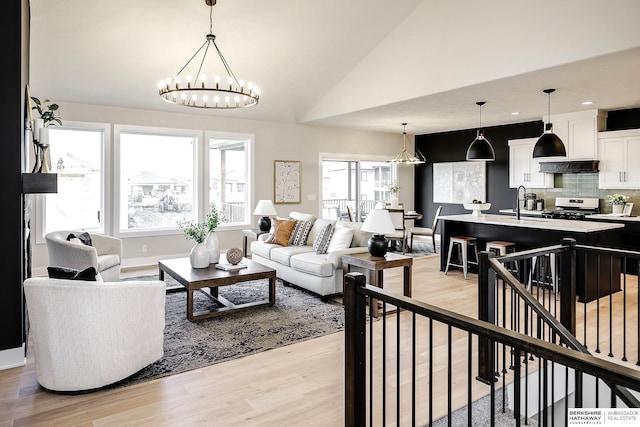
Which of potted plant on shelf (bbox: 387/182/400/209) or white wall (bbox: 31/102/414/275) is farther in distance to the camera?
potted plant on shelf (bbox: 387/182/400/209)

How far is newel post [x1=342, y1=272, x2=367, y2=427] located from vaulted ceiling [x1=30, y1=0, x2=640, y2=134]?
12.2 ft

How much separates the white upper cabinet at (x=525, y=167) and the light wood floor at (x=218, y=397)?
6076 millimetres

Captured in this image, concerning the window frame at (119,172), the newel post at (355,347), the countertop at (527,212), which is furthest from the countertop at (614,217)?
the window frame at (119,172)

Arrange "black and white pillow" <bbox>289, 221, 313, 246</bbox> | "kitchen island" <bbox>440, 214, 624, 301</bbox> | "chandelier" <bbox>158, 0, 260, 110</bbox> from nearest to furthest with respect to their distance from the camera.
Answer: "chandelier" <bbox>158, 0, 260, 110</bbox>
"kitchen island" <bbox>440, 214, 624, 301</bbox>
"black and white pillow" <bbox>289, 221, 313, 246</bbox>

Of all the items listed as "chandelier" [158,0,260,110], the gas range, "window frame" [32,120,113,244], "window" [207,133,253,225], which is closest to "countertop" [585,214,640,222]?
the gas range

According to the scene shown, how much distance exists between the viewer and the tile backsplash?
7109 mm

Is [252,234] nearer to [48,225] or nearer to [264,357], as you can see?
[48,225]

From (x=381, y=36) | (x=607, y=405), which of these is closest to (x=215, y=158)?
(x=381, y=36)

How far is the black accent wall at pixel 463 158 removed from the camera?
8867mm

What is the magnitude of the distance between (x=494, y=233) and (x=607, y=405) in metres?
3.24

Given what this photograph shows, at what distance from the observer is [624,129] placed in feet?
22.6

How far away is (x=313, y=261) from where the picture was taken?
5.07 meters

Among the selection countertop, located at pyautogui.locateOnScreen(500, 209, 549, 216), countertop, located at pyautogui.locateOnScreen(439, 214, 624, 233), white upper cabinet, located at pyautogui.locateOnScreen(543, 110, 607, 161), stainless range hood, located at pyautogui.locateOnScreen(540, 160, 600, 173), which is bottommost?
countertop, located at pyautogui.locateOnScreen(439, 214, 624, 233)

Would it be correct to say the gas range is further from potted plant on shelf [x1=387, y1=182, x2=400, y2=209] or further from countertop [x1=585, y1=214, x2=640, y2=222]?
potted plant on shelf [x1=387, y1=182, x2=400, y2=209]
